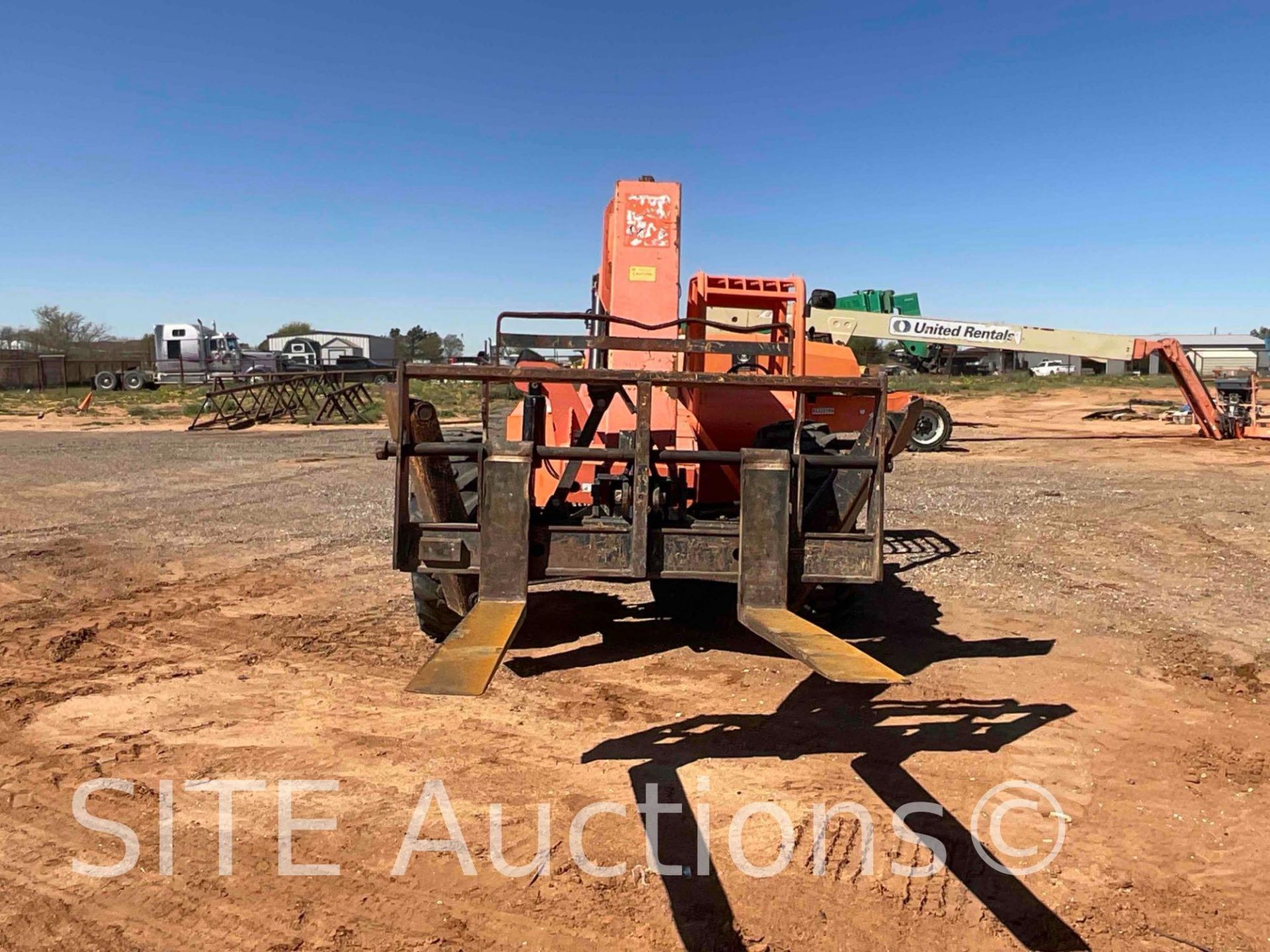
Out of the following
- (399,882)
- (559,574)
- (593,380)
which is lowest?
(399,882)

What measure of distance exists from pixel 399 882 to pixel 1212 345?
68384mm

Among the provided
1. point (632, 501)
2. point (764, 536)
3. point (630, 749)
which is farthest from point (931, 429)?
point (630, 749)

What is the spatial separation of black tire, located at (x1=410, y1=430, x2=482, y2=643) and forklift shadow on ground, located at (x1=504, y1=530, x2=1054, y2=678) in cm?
45

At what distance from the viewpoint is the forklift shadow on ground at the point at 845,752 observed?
2988 millimetres

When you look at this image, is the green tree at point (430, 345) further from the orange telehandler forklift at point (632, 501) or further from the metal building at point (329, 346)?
the orange telehandler forklift at point (632, 501)

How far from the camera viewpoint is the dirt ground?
2988 mm

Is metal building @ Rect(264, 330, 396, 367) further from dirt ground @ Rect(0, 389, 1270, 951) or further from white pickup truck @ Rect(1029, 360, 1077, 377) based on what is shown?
white pickup truck @ Rect(1029, 360, 1077, 377)

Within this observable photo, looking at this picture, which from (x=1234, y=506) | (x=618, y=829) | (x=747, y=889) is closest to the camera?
(x=747, y=889)

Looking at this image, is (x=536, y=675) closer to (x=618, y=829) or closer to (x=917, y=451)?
(x=618, y=829)

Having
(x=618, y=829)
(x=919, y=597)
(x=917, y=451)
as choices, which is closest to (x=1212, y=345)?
(x=917, y=451)

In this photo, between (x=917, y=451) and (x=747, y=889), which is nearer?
(x=747, y=889)

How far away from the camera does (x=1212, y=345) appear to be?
5994cm

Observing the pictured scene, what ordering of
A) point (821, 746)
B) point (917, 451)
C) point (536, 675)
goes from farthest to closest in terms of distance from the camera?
point (917, 451), point (536, 675), point (821, 746)

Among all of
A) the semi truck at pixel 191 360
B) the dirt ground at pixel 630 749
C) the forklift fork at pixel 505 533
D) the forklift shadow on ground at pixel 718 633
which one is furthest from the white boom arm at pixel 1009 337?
the semi truck at pixel 191 360
